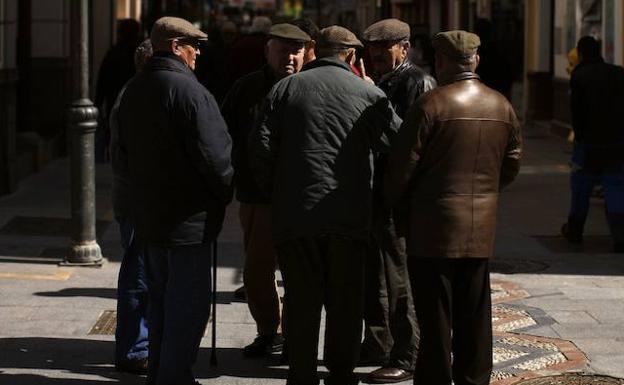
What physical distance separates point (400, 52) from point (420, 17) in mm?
33565

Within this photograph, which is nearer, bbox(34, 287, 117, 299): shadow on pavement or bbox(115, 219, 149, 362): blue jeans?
bbox(115, 219, 149, 362): blue jeans

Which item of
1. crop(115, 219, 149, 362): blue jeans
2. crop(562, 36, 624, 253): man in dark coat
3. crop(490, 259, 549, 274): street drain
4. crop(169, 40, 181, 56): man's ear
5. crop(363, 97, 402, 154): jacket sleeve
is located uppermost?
crop(169, 40, 181, 56): man's ear

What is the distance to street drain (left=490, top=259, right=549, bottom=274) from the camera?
10.9 meters

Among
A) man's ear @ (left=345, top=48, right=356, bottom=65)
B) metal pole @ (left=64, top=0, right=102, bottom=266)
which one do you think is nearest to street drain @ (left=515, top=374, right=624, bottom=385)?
man's ear @ (left=345, top=48, right=356, bottom=65)

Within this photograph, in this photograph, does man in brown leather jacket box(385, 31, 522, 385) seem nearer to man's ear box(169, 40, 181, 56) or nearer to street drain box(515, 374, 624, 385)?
street drain box(515, 374, 624, 385)

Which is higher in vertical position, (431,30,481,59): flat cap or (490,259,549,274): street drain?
(431,30,481,59): flat cap

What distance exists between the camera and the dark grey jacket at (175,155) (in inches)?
258

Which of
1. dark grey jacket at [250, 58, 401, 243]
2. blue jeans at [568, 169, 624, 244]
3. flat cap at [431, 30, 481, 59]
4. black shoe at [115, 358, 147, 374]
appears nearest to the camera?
flat cap at [431, 30, 481, 59]

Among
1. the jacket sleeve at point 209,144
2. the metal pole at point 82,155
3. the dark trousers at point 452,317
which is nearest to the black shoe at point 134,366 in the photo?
the jacket sleeve at point 209,144

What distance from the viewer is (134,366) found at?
746 cm

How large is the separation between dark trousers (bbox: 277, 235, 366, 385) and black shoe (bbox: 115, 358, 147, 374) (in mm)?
1004

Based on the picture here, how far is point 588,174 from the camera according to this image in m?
12.1

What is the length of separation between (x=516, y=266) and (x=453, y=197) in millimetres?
4865

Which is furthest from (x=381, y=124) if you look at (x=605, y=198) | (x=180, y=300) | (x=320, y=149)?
(x=605, y=198)
